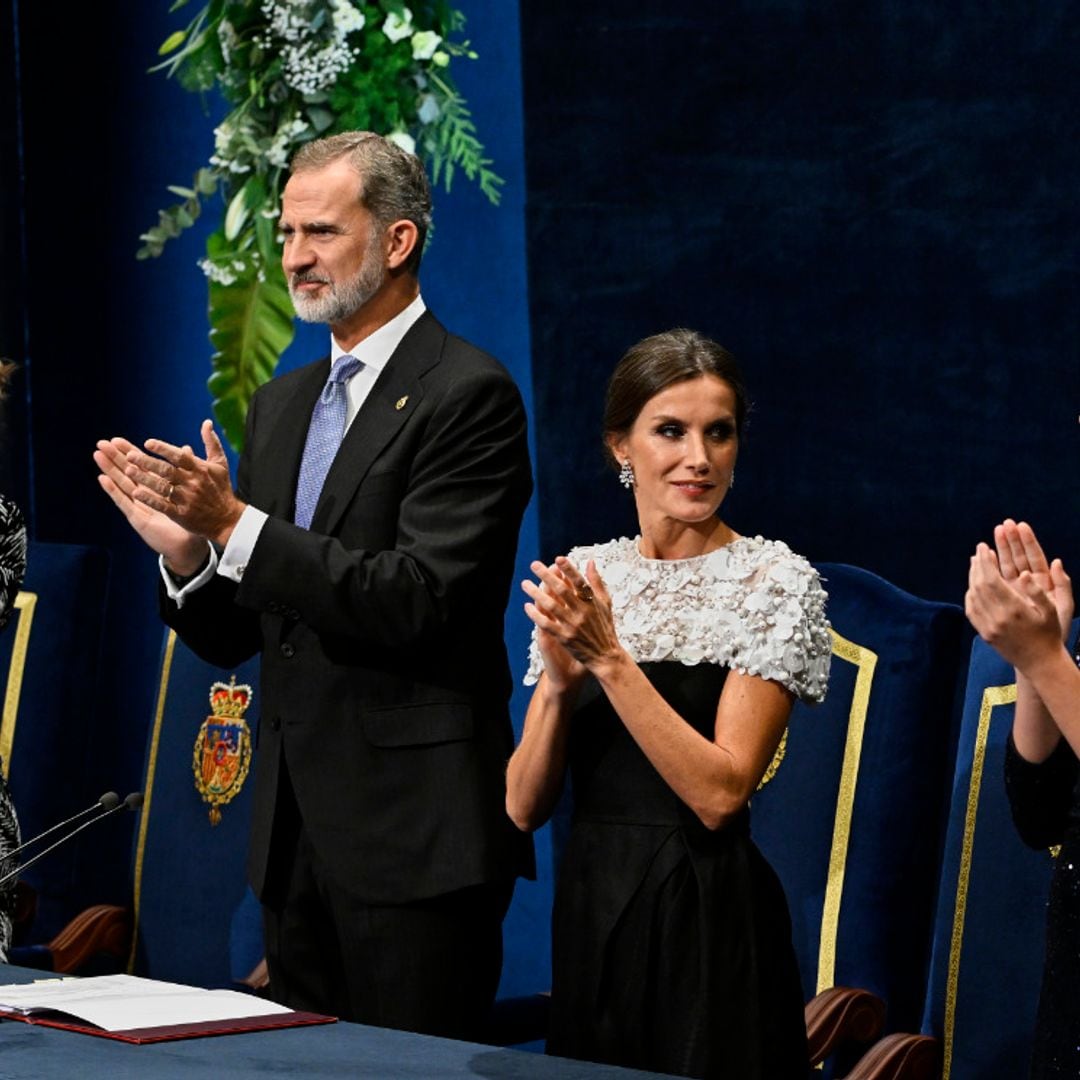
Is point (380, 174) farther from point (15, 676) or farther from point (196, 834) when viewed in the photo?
point (15, 676)

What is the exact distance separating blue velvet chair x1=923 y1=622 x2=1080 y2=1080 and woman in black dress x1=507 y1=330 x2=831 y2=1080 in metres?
0.22

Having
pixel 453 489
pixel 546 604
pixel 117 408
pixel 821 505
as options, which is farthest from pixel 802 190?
pixel 117 408

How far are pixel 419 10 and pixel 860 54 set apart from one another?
1079 mm

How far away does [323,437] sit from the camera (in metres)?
2.81

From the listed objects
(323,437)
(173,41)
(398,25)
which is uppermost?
(173,41)

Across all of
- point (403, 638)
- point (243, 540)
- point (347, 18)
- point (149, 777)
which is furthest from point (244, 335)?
point (403, 638)

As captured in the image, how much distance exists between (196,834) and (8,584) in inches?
20.1

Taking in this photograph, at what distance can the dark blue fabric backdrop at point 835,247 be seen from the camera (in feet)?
10.2

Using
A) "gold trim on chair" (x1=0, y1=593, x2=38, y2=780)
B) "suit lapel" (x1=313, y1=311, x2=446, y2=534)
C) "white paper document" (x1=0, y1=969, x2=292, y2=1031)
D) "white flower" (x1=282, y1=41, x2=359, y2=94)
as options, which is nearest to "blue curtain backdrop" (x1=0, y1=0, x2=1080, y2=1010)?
"white flower" (x1=282, y1=41, x2=359, y2=94)

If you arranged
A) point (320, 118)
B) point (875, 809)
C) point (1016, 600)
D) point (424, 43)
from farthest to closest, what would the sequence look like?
point (320, 118), point (424, 43), point (875, 809), point (1016, 600)

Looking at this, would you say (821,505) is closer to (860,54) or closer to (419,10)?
(860,54)

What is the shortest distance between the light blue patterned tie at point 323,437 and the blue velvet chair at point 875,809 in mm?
710

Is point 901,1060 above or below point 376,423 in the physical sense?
below

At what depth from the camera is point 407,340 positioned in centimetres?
279
